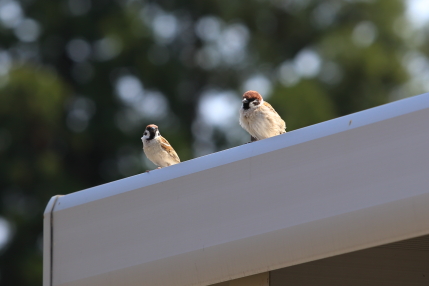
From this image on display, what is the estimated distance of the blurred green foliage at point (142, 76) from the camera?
12.6 metres

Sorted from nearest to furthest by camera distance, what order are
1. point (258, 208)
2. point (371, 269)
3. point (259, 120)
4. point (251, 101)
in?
point (258, 208) < point (371, 269) < point (259, 120) < point (251, 101)

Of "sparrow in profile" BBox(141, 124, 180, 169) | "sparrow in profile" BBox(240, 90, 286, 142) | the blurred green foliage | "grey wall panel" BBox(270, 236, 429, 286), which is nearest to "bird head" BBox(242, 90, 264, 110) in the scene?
"sparrow in profile" BBox(240, 90, 286, 142)

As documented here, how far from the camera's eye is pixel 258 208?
2773mm

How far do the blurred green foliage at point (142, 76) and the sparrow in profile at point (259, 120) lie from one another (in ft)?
24.4

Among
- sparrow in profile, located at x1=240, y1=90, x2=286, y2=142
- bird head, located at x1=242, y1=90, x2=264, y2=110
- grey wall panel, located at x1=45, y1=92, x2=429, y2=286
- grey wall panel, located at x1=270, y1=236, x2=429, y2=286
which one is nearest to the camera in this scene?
grey wall panel, located at x1=45, y1=92, x2=429, y2=286

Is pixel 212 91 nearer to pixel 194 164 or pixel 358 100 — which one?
pixel 358 100

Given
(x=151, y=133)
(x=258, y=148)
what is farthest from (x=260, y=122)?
(x=151, y=133)

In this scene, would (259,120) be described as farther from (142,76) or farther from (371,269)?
(142,76)

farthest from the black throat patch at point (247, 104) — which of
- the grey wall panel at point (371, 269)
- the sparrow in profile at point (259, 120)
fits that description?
the grey wall panel at point (371, 269)

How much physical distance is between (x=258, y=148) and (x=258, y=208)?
245 millimetres

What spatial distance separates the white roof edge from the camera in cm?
254

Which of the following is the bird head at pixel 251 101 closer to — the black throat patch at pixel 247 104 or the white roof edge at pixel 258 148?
the black throat patch at pixel 247 104

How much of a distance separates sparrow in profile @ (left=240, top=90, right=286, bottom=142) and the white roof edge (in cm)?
119

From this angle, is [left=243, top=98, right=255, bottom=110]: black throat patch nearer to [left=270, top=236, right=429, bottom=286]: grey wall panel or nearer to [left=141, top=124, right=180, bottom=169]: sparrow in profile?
[left=141, top=124, right=180, bottom=169]: sparrow in profile
